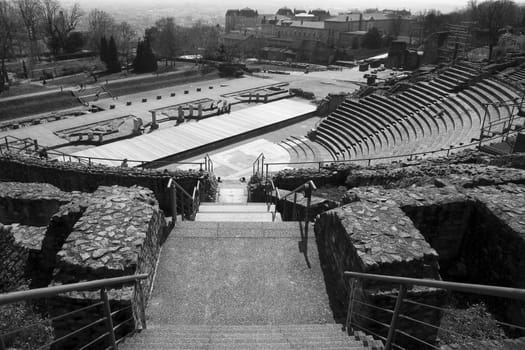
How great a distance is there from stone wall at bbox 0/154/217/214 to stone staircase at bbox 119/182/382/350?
5.22m

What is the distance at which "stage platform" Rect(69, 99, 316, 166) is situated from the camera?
21422 mm

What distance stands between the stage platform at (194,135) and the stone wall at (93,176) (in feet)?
17.5

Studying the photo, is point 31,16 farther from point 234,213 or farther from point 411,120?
point 234,213

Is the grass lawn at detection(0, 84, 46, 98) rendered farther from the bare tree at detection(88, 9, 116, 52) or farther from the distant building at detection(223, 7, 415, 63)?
the distant building at detection(223, 7, 415, 63)

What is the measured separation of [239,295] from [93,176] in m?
9.22

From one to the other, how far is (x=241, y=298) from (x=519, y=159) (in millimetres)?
9759

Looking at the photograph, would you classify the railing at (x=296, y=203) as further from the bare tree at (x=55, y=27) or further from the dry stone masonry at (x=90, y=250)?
the bare tree at (x=55, y=27)

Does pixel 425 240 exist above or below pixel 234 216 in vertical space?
Answer: above

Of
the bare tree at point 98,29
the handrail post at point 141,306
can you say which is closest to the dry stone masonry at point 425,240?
the handrail post at point 141,306

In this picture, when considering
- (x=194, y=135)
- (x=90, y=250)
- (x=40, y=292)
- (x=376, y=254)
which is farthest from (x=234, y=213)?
(x=194, y=135)

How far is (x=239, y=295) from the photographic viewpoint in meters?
6.08

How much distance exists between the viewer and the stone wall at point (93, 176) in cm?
1314

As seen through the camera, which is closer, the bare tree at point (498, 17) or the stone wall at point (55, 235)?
the stone wall at point (55, 235)

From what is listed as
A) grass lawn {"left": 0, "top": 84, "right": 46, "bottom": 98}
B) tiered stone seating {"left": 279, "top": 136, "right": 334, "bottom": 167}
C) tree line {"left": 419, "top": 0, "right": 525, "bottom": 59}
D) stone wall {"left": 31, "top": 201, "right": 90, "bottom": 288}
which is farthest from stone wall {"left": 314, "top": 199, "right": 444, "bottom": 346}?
tree line {"left": 419, "top": 0, "right": 525, "bottom": 59}
